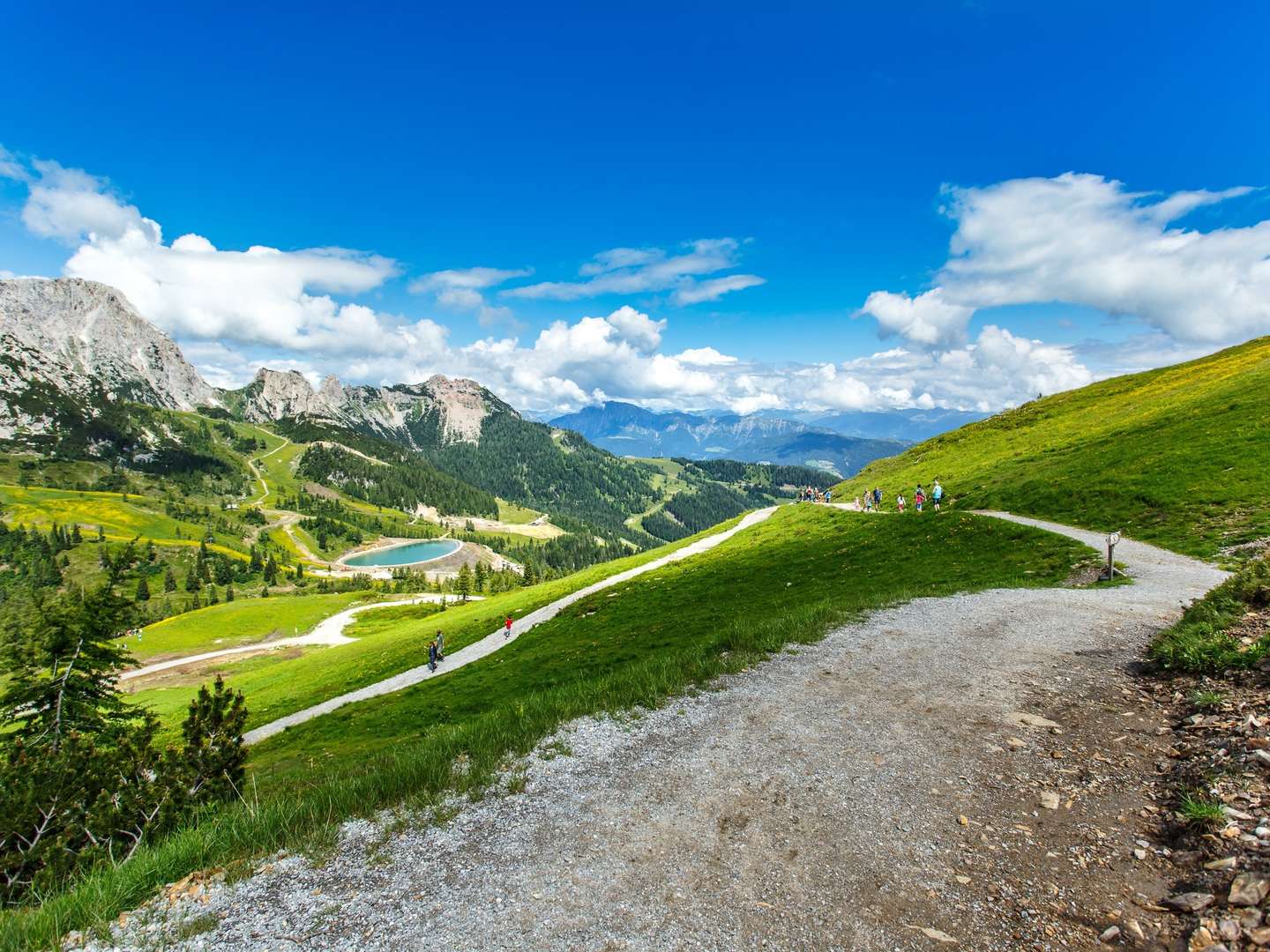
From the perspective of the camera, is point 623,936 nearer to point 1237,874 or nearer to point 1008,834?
point 1008,834

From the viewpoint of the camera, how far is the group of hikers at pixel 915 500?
2036 inches

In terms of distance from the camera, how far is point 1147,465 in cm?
3906

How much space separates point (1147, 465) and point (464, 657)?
56.9 metres

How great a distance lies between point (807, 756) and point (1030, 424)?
9189 centimetres

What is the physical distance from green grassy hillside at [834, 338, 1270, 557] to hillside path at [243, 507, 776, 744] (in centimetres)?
3111

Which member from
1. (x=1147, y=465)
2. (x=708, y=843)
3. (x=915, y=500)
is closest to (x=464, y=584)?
(x=915, y=500)

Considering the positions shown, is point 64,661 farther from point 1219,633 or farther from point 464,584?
point 464,584

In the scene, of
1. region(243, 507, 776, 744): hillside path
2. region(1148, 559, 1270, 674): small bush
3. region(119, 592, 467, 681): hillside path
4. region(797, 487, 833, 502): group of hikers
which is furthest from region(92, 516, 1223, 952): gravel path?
region(119, 592, 467, 681): hillside path

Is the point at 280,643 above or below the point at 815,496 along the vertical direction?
below

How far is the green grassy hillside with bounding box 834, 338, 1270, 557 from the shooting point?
100 feet

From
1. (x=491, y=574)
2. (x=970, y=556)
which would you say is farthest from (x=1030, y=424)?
(x=491, y=574)

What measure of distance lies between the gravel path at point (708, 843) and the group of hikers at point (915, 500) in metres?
40.0

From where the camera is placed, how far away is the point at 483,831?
372 inches

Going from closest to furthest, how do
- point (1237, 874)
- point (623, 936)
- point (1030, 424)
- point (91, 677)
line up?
point (1237, 874)
point (623, 936)
point (91, 677)
point (1030, 424)
